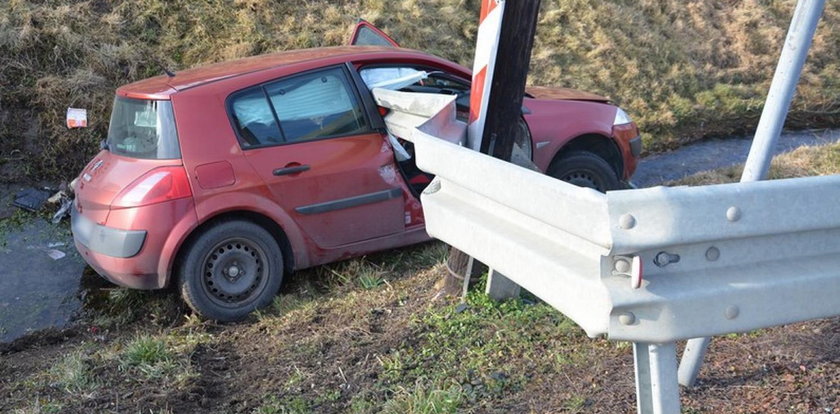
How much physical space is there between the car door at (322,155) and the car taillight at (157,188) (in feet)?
1.57

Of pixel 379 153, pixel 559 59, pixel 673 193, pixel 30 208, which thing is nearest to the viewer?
pixel 673 193

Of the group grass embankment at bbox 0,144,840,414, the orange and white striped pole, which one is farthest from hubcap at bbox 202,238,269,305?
the orange and white striped pole

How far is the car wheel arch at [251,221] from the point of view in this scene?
17.2 ft

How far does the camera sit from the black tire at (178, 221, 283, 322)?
5.23 metres

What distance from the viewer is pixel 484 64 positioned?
4.26 meters

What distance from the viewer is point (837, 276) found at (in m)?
2.44

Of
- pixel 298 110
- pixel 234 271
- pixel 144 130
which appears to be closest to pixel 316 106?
pixel 298 110

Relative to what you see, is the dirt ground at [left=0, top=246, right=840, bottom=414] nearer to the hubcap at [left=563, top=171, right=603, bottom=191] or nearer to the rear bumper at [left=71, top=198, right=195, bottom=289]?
the rear bumper at [left=71, top=198, right=195, bottom=289]

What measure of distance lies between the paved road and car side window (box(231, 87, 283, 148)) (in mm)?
4151

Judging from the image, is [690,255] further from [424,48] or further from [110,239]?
[424,48]

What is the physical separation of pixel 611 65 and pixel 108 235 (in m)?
7.94

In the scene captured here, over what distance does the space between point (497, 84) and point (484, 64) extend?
198 mm

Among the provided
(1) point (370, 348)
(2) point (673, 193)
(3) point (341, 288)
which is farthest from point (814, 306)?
(3) point (341, 288)

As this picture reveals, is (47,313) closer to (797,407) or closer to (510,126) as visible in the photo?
(510,126)
